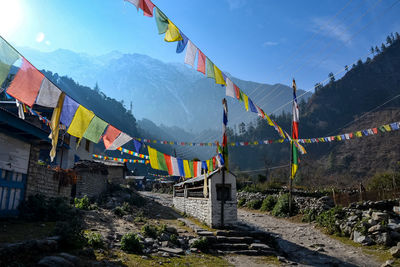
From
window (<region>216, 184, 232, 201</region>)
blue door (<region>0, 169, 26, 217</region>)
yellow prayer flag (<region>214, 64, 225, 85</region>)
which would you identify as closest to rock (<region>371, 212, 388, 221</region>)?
window (<region>216, 184, 232, 201</region>)

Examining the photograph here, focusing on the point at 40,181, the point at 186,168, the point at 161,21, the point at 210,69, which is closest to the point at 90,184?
the point at 40,181

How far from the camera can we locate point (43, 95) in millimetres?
6727

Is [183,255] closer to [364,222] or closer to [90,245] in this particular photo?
[90,245]

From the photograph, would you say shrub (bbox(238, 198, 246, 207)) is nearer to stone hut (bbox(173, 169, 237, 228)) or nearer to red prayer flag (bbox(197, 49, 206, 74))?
stone hut (bbox(173, 169, 237, 228))

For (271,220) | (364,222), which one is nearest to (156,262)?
(364,222)

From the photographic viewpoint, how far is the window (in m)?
13.8

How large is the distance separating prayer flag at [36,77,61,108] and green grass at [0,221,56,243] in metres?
3.62

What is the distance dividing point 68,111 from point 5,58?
196 cm

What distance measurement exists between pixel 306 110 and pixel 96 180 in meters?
96.9

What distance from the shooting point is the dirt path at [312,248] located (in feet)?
31.2

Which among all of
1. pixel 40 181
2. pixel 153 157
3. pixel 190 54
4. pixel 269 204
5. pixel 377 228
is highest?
pixel 190 54

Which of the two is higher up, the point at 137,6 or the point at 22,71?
the point at 137,6

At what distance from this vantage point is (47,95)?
681cm

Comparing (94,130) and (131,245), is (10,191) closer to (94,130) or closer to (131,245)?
(94,130)
